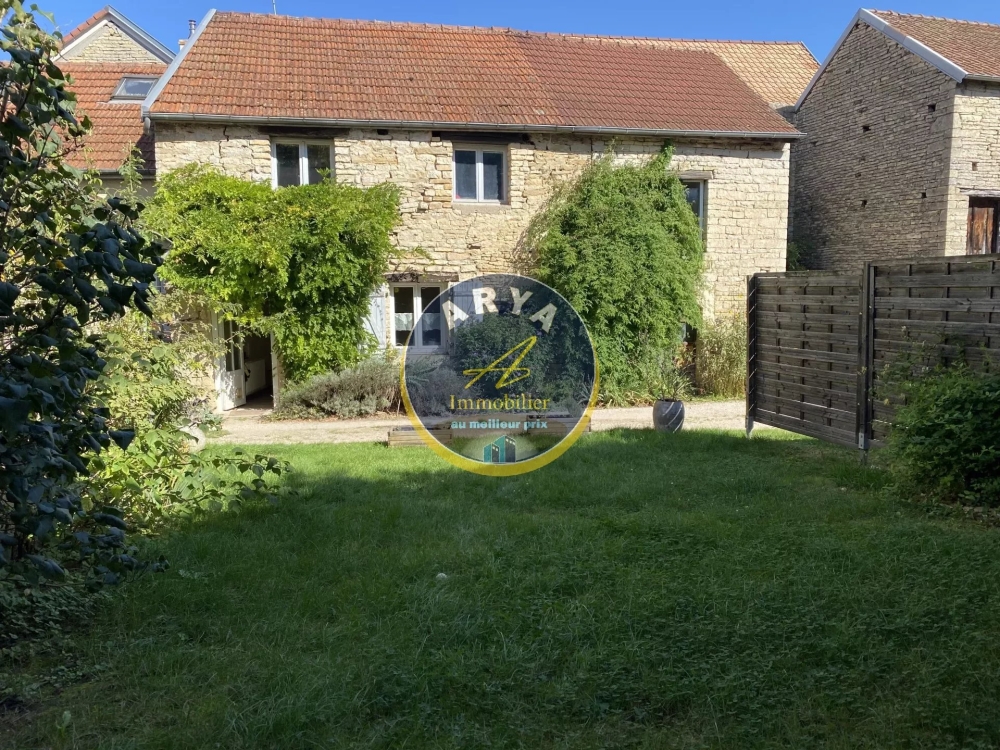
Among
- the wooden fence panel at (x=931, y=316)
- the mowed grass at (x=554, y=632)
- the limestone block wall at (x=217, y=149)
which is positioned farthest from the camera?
the limestone block wall at (x=217, y=149)

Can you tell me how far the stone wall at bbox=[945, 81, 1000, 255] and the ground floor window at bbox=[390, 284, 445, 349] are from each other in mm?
11562

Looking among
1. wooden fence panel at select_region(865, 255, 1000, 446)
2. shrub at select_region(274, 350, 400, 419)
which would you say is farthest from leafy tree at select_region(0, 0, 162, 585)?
shrub at select_region(274, 350, 400, 419)

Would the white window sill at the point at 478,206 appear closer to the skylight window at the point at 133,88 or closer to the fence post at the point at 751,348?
the fence post at the point at 751,348

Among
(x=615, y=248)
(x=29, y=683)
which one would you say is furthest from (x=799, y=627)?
(x=615, y=248)

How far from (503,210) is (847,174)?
10284 millimetres

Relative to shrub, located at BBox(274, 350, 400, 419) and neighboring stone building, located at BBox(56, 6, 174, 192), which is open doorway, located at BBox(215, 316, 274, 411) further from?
neighboring stone building, located at BBox(56, 6, 174, 192)

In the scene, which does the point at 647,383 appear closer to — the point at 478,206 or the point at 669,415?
the point at 669,415

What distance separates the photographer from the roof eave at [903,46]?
50.0 feet

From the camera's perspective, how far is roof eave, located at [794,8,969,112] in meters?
15.2

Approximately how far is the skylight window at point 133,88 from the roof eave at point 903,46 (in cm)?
1670

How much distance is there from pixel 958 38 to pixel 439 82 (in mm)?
12622

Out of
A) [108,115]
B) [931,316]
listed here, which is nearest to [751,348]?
[931,316]

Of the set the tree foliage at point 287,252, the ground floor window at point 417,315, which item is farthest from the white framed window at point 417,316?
the tree foliage at point 287,252

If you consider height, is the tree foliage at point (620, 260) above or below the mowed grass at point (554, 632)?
above
